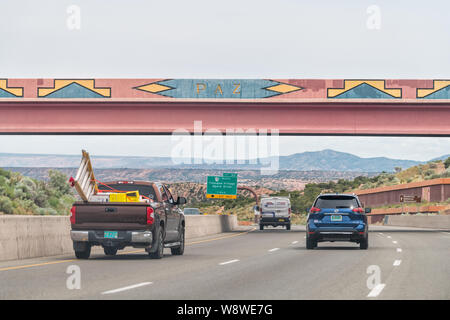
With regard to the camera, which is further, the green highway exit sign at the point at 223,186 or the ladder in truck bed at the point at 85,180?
the green highway exit sign at the point at 223,186

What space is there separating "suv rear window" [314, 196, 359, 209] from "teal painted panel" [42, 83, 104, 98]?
69.4ft

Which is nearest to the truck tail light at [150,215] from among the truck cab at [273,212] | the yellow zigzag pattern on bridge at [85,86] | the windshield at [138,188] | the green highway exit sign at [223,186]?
the windshield at [138,188]

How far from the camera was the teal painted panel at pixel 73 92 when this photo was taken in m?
43.2

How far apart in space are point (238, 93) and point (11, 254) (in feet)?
83.7

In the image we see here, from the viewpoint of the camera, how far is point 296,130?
43875mm

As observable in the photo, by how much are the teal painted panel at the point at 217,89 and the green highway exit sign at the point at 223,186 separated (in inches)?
845

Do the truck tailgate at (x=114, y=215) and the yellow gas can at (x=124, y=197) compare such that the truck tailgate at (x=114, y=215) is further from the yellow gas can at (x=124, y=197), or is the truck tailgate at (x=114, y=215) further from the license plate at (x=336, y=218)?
the license plate at (x=336, y=218)

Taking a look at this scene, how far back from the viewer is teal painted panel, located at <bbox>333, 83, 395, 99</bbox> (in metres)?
43.0

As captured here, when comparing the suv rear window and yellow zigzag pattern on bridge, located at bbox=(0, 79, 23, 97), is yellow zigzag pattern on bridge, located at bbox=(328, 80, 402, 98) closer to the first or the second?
yellow zigzag pattern on bridge, located at bbox=(0, 79, 23, 97)

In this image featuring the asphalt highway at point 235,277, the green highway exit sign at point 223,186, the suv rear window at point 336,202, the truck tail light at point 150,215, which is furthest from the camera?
the green highway exit sign at point 223,186

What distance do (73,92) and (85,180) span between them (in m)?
24.9

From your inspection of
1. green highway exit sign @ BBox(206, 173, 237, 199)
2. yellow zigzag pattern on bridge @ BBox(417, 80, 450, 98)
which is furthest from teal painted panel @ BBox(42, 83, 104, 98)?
green highway exit sign @ BBox(206, 173, 237, 199)

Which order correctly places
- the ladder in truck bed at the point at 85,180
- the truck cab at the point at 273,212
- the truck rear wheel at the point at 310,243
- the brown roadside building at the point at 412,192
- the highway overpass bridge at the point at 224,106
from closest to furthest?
the ladder in truck bed at the point at 85,180 < the truck rear wheel at the point at 310,243 < the highway overpass bridge at the point at 224,106 < the truck cab at the point at 273,212 < the brown roadside building at the point at 412,192

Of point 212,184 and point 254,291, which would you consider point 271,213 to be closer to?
point 212,184
